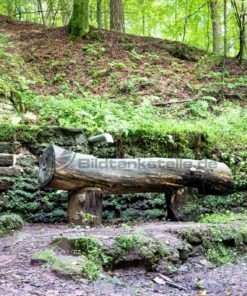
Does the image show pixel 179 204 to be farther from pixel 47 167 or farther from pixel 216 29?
pixel 216 29

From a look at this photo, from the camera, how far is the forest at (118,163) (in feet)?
13.5

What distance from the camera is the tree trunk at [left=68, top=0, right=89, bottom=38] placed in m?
12.5

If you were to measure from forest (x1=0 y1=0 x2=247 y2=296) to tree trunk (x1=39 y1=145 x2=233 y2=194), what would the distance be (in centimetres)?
2

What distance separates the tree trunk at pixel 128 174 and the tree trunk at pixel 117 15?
9.76 m

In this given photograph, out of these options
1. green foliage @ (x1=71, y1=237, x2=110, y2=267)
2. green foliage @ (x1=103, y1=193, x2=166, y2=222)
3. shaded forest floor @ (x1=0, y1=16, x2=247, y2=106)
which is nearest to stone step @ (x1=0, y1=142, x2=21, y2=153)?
green foliage @ (x1=103, y1=193, x2=166, y2=222)

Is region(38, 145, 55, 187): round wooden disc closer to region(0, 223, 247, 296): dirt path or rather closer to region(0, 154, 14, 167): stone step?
region(0, 223, 247, 296): dirt path

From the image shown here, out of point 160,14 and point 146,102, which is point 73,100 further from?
point 160,14

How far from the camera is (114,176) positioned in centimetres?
608

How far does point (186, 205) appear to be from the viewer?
22.1 ft

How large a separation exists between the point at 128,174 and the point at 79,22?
875 cm

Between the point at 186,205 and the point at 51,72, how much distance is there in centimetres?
651

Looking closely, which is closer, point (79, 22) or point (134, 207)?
point (134, 207)

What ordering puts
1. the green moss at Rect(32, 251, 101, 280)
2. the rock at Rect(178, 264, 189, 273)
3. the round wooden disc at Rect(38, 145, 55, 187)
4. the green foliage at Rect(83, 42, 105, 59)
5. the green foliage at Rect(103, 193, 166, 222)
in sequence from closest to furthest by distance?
the green moss at Rect(32, 251, 101, 280)
the rock at Rect(178, 264, 189, 273)
the round wooden disc at Rect(38, 145, 55, 187)
the green foliage at Rect(103, 193, 166, 222)
the green foliage at Rect(83, 42, 105, 59)

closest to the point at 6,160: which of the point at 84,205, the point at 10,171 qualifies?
the point at 10,171
